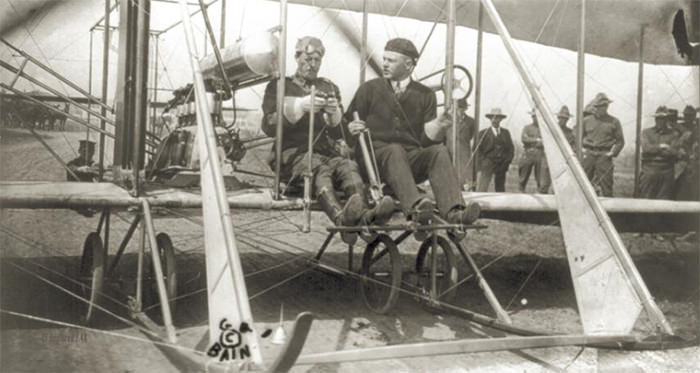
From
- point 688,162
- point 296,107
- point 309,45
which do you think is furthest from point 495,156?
point 296,107

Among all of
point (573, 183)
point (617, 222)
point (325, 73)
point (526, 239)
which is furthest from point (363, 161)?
point (526, 239)

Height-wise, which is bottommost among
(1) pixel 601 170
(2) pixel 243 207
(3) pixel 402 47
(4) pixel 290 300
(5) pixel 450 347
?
(4) pixel 290 300

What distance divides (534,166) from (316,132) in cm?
747

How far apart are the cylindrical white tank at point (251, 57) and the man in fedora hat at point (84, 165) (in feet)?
11.6

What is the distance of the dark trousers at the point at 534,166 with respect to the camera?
11.6m

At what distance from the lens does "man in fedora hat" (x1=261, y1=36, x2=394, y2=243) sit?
5.00 m

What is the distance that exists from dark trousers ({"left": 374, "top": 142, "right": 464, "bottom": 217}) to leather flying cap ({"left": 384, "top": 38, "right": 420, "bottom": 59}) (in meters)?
0.75

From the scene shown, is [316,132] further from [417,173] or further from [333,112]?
[417,173]

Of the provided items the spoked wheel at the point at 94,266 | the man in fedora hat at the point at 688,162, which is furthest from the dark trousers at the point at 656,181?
the spoked wheel at the point at 94,266

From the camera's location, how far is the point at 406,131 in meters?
5.48

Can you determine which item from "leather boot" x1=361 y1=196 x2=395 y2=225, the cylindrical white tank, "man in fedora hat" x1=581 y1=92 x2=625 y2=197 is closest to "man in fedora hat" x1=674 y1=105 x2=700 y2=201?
"man in fedora hat" x1=581 y1=92 x2=625 y2=197

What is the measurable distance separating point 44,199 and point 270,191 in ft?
5.16

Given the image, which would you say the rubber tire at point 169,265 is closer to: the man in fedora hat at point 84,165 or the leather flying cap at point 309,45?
the leather flying cap at point 309,45

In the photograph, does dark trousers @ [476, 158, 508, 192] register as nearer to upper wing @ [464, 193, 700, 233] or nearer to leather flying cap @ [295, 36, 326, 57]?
upper wing @ [464, 193, 700, 233]
